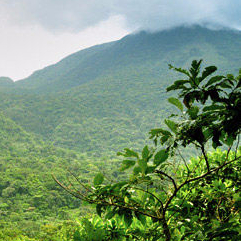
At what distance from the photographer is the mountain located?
47531mm

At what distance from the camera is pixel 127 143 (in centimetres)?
4344

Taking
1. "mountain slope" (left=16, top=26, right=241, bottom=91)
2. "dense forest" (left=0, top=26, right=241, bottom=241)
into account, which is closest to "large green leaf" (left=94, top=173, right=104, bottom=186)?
"dense forest" (left=0, top=26, right=241, bottom=241)

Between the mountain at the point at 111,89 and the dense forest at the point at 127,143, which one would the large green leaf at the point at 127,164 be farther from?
the mountain at the point at 111,89

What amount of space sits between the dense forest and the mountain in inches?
10.5

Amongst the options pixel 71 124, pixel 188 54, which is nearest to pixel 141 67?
pixel 188 54

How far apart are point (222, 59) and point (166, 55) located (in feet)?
45.2

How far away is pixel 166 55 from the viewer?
6650cm

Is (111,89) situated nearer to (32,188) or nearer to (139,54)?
(139,54)

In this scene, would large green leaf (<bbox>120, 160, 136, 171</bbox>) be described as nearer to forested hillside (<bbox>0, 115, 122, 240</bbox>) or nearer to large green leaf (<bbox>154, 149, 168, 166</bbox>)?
large green leaf (<bbox>154, 149, 168, 166</bbox>)

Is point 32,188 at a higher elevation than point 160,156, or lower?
lower

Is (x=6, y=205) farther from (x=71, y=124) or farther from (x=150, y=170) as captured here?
(x=71, y=124)

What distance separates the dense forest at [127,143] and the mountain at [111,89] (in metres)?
0.27

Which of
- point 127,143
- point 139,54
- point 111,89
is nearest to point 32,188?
point 127,143

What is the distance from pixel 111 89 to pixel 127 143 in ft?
62.6
